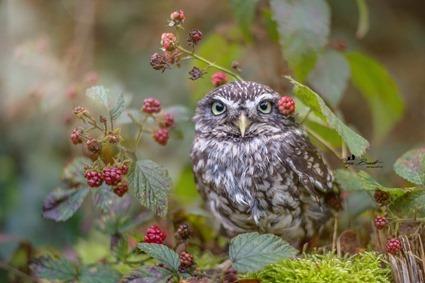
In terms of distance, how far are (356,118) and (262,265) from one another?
10.2ft

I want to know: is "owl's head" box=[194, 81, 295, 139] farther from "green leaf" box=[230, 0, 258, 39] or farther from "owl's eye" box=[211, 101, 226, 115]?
"green leaf" box=[230, 0, 258, 39]

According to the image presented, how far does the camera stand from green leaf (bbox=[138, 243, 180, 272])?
5.80ft

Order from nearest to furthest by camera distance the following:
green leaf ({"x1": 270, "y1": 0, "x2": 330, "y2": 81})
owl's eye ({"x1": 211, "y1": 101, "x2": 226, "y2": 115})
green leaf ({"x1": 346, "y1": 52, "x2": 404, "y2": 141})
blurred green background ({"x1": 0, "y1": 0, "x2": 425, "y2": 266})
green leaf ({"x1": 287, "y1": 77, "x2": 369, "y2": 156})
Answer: green leaf ({"x1": 287, "y1": 77, "x2": 369, "y2": 156})
owl's eye ({"x1": 211, "y1": 101, "x2": 226, "y2": 115})
green leaf ({"x1": 270, "y1": 0, "x2": 330, "y2": 81})
green leaf ({"x1": 346, "y1": 52, "x2": 404, "y2": 141})
blurred green background ({"x1": 0, "y1": 0, "x2": 425, "y2": 266})

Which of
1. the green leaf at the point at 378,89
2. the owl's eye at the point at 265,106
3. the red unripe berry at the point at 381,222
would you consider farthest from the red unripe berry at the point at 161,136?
the green leaf at the point at 378,89

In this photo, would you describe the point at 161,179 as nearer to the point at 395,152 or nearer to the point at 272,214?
the point at 272,214

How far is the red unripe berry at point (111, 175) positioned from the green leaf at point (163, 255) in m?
0.18

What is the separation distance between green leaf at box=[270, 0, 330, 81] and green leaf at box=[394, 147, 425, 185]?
48cm

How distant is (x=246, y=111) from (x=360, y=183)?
368 millimetres

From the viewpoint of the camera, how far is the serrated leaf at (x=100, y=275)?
2121 millimetres

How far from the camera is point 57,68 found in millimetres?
3582

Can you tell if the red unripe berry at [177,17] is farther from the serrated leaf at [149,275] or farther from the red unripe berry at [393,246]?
the red unripe berry at [393,246]

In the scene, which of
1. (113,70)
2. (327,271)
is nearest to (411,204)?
(327,271)

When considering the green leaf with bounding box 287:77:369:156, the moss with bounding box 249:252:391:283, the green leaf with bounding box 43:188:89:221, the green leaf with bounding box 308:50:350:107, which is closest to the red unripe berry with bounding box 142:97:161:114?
the green leaf with bounding box 43:188:89:221

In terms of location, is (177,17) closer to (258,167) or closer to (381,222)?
(258,167)
